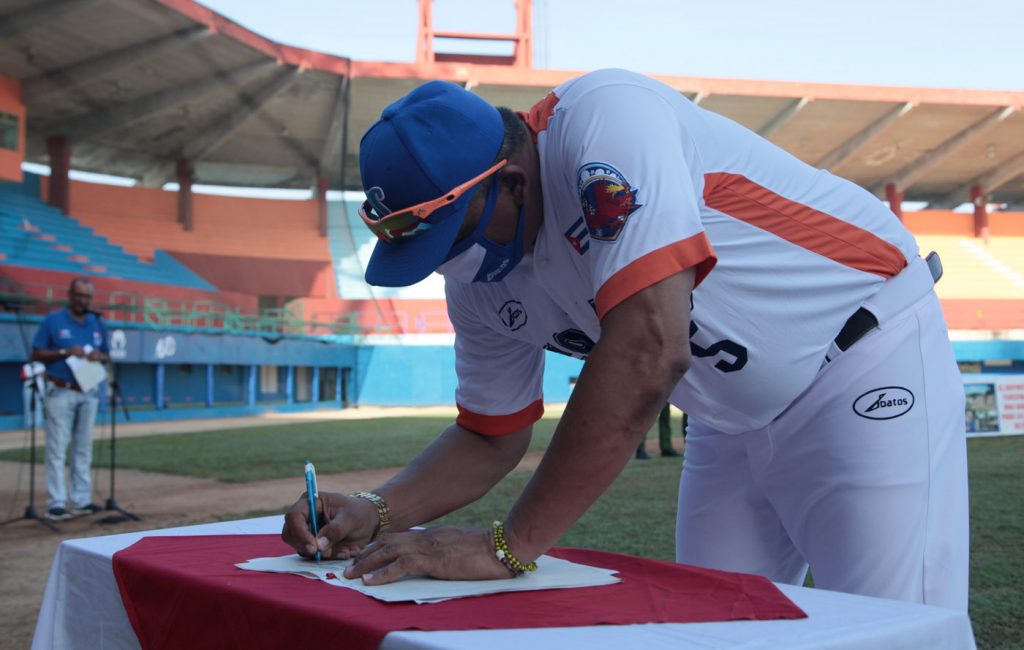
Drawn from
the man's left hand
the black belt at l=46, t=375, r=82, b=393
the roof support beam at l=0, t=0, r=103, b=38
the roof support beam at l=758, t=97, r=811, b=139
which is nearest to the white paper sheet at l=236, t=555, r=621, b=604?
the man's left hand

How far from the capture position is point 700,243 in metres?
1.37

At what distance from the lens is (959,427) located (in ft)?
5.90

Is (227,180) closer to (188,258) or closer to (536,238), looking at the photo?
(188,258)

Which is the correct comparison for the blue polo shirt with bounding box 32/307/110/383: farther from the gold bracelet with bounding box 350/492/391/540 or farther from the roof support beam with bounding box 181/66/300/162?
the roof support beam with bounding box 181/66/300/162

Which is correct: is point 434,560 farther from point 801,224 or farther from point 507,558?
point 801,224

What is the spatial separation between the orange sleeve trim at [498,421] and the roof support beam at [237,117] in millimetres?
27177

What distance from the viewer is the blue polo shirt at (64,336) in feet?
25.2

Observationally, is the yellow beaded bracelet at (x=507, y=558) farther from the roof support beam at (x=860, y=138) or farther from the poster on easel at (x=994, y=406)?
the roof support beam at (x=860, y=138)

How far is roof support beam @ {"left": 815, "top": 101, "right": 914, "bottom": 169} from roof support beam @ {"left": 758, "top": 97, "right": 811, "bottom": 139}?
2.28 m

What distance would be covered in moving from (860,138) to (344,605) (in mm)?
35662

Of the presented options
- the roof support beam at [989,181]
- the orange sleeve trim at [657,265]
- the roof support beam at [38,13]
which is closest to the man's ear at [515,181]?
the orange sleeve trim at [657,265]

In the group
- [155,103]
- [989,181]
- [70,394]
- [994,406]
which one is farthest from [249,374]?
[989,181]

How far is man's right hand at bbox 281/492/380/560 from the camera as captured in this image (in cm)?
169

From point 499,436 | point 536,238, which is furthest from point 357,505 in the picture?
point 536,238
